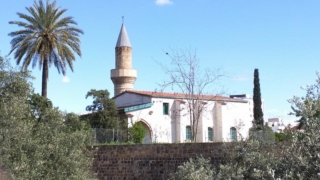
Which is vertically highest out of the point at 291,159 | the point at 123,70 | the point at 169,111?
the point at 123,70

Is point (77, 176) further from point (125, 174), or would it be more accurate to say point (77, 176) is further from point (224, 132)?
point (224, 132)

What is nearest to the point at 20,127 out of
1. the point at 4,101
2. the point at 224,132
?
the point at 4,101

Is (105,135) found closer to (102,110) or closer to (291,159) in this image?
(102,110)

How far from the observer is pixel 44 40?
81.2 ft

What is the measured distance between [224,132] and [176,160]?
2197 centimetres

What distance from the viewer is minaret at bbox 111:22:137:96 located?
133 ft

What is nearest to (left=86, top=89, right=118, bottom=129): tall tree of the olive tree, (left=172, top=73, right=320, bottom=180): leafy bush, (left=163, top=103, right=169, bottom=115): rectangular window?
(left=163, top=103, right=169, bottom=115): rectangular window

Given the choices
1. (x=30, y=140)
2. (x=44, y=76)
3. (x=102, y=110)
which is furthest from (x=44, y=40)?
(x=30, y=140)

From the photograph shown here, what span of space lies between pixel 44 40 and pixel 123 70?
15.9 m

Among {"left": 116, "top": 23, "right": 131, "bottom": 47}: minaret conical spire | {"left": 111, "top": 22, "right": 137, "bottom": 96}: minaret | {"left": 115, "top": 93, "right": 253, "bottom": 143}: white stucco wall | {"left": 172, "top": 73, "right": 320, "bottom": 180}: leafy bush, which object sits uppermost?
{"left": 116, "top": 23, "right": 131, "bottom": 47}: minaret conical spire

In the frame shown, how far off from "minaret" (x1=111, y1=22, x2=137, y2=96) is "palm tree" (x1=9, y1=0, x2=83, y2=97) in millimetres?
14891

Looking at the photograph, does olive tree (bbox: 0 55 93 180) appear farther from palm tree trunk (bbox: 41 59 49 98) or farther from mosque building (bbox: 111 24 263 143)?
mosque building (bbox: 111 24 263 143)

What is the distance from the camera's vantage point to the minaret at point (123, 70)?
40.5 metres

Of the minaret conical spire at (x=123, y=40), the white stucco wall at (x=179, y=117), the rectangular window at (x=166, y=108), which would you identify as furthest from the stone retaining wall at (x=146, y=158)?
the minaret conical spire at (x=123, y=40)
